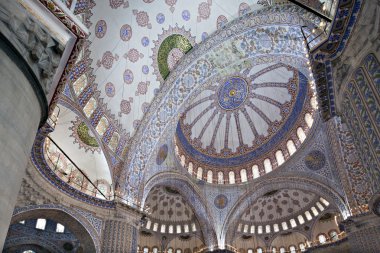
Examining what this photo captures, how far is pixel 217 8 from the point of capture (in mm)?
12109

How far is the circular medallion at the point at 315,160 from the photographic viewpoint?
47.4 feet

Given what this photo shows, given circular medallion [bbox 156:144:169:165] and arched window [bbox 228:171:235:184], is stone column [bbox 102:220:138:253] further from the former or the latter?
arched window [bbox 228:171:235:184]

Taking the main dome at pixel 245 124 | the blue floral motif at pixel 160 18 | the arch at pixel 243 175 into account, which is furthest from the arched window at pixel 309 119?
the blue floral motif at pixel 160 18

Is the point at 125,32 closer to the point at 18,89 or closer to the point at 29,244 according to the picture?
the point at 18,89

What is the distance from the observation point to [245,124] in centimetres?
1830

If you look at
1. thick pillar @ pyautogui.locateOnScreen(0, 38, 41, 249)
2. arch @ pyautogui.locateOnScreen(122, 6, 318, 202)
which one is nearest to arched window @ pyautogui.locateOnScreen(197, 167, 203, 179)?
arch @ pyautogui.locateOnScreen(122, 6, 318, 202)

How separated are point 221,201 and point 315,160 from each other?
5.30m

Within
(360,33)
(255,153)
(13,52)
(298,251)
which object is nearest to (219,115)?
(255,153)

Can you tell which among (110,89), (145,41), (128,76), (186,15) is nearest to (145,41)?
(145,41)

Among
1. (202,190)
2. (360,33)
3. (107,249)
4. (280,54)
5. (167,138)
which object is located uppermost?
(280,54)

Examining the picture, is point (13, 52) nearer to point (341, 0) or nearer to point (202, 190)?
point (341, 0)

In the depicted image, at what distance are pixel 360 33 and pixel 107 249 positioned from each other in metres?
8.93

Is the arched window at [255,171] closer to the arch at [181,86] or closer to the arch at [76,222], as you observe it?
the arch at [181,86]

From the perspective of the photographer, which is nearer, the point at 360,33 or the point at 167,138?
the point at 360,33
